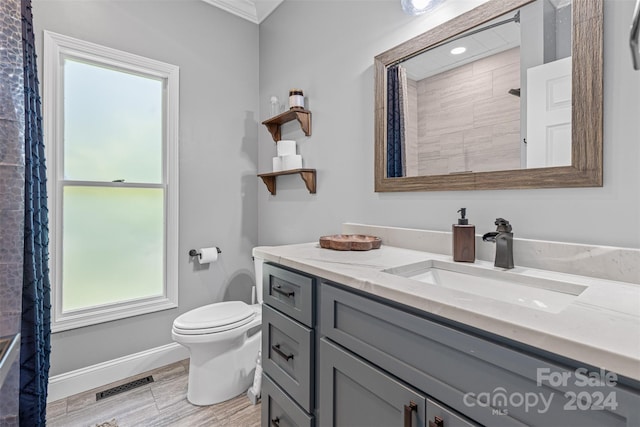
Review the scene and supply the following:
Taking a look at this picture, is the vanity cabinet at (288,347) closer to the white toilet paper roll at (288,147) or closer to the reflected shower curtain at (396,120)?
the reflected shower curtain at (396,120)

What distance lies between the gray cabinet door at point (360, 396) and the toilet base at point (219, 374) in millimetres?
959

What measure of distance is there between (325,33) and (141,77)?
1.28 meters

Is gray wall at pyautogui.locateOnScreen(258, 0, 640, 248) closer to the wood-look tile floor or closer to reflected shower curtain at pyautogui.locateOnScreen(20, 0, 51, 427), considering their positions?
the wood-look tile floor

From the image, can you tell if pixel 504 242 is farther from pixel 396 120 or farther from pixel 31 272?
pixel 31 272

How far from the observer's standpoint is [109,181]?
1.98 m

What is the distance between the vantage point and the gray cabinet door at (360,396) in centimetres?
75

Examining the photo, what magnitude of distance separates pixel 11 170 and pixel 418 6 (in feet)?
5.87

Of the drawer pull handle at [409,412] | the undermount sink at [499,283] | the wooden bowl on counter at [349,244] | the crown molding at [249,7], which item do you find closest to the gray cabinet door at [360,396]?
the drawer pull handle at [409,412]

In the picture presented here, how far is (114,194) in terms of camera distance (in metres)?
2.01

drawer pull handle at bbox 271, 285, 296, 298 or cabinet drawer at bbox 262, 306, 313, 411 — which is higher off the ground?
drawer pull handle at bbox 271, 285, 296, 298

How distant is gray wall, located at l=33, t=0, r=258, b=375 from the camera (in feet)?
6.18

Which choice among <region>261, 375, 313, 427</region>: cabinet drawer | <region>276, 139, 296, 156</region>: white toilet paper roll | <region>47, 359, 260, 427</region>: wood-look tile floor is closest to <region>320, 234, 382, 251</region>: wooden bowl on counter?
<region>261, 375, 313, 427</region>: cabinet drawer

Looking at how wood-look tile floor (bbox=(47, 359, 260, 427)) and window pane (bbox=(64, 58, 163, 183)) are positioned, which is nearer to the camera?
wood-look tile floor (bbox=(47, 359, 260, 427))

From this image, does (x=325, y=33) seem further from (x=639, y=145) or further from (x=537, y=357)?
(x=537, y=357)
